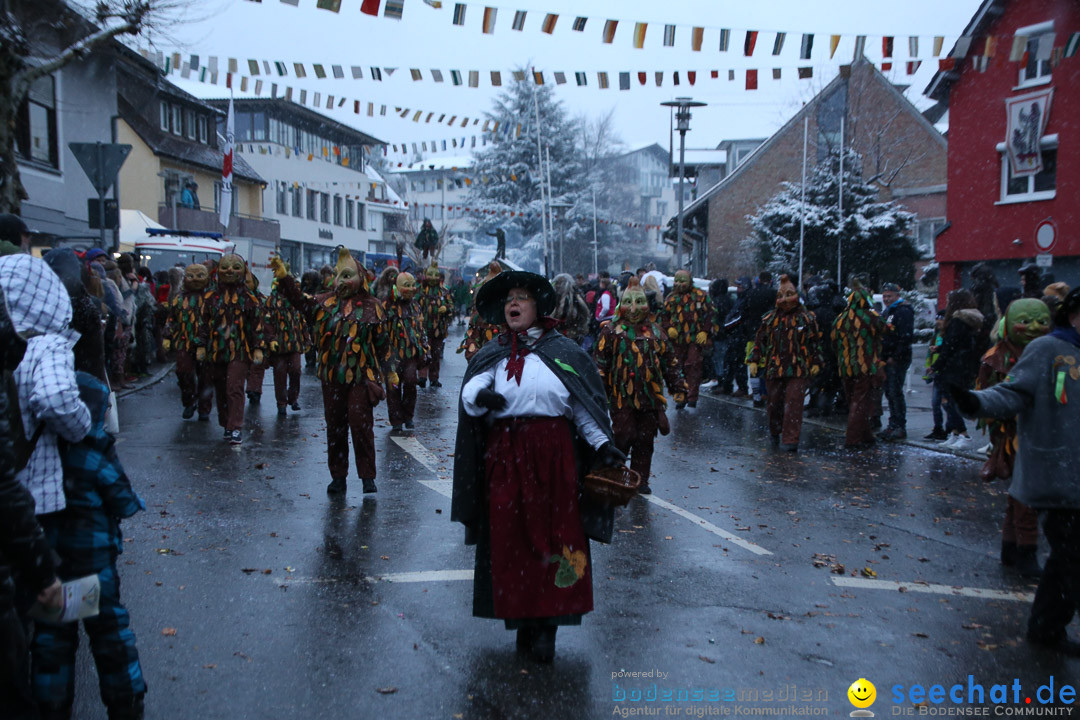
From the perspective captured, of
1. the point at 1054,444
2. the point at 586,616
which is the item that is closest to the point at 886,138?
the point at 1054,444

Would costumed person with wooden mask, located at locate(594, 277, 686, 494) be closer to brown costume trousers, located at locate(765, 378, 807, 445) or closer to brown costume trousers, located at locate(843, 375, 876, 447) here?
brown costume trousers, located at locate(765, 378, 807, 445)

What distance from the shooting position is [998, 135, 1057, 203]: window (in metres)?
22.7

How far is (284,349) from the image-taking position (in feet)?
43.1

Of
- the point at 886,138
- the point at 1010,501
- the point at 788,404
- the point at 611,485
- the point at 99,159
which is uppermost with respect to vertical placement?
the point at 886,138

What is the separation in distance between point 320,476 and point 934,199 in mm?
33923

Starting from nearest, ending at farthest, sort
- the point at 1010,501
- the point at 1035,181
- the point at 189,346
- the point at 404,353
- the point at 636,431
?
the point at 1010,501 < the point at 636,431 < the point at 189,346 < the point at 404,353 < the point at 1035,181

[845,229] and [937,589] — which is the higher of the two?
[845,229]

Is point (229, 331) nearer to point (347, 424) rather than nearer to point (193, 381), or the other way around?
point (193, 381)

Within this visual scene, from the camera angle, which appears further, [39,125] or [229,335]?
[39,125]

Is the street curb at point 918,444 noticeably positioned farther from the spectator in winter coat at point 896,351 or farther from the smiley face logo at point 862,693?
the smiley face logo at point 862,693

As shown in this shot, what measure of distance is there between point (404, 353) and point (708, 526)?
19.3 ft

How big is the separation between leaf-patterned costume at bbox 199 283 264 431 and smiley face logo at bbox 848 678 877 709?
792 cm

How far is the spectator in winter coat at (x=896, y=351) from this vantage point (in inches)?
465

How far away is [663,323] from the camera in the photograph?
49.5ft
